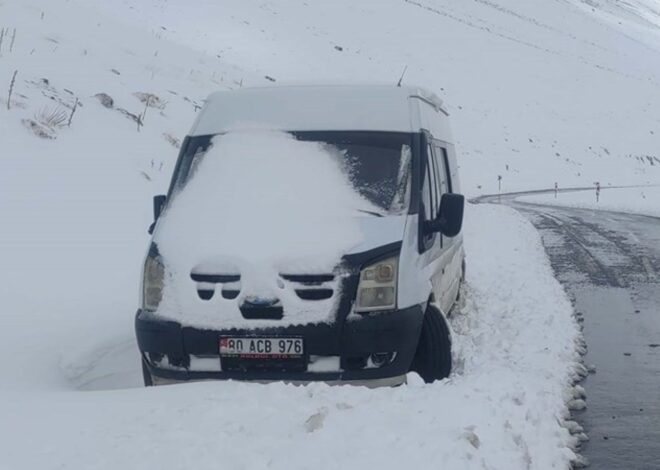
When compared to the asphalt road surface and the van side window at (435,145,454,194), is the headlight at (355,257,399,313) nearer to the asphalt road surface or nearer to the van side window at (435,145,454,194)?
the asphalt road surface

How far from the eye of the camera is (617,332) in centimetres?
928

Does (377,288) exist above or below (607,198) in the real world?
above

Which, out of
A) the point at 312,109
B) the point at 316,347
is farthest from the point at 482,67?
the point at 316,347

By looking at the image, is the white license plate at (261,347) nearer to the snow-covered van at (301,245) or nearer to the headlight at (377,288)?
the snow-covered van at (301,245)

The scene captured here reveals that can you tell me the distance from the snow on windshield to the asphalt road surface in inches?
91.9

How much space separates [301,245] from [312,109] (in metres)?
1.71

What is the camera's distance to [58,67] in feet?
50.4

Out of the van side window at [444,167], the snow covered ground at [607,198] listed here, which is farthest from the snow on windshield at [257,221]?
the snow covered ground at [607,198]

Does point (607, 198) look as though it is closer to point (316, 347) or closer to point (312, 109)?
point (312, 109)

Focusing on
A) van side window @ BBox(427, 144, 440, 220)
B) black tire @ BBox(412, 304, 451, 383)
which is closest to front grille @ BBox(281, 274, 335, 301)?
black tire @ BBox(412, 304, 451, 383)

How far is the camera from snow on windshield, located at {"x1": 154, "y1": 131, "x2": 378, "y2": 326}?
557 cm

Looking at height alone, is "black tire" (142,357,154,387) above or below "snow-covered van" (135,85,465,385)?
below

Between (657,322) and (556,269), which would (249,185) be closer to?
(657,322)

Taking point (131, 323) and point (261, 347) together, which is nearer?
point (261, 347)
